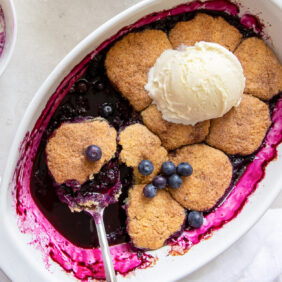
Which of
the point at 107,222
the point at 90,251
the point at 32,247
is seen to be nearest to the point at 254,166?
the point at 107,222

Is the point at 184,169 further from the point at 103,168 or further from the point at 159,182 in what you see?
the point at 103,168

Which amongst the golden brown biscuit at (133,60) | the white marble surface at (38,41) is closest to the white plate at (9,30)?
the white marble surface at (38,41)

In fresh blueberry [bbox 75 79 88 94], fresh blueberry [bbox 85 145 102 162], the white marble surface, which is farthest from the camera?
the white marble surface

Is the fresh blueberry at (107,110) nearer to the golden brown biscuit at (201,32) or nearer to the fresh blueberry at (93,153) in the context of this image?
the fresh blueberry at (93,153)

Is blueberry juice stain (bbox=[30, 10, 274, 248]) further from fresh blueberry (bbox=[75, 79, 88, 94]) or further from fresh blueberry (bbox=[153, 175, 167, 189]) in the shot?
fresh blueberry (bbox=[153, 175, 167, 189])

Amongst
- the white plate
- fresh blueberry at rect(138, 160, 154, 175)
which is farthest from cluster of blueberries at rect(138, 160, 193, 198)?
the white plate

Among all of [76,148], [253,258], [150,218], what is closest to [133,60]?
[76,148]

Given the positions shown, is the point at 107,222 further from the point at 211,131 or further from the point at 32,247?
the point at 211,131

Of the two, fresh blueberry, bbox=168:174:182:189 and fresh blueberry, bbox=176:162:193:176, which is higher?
fresh blueberry, bbox=176:162:193:176
